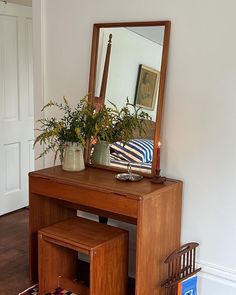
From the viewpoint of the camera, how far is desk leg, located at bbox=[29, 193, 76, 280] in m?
2.96

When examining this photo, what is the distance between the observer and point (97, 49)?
2971 mm

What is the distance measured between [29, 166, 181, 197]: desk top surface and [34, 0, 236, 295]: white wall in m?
0.21

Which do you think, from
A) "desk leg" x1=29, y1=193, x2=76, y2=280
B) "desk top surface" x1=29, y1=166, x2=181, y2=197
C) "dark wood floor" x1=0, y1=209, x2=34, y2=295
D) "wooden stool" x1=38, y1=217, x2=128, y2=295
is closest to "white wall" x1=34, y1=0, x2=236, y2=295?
"desk top surface" x1=29, y1=166, x2=181, y2=197

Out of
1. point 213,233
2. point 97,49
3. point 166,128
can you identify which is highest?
point 97,49

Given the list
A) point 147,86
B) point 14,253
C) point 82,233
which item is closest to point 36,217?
point 82,233

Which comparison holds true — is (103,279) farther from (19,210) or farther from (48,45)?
(19,210)

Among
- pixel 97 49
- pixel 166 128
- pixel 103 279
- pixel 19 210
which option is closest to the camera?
pixel 103 279

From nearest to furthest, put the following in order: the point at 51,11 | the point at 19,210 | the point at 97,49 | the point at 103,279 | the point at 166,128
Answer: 1. the point at 103,279
2. the point at 166,128
3. the point at 97,49
4. the point at 51,11
5. the point at 19,210

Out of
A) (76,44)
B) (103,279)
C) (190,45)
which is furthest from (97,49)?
(103,279)

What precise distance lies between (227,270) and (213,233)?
0.23m

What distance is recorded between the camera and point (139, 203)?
2.33 m

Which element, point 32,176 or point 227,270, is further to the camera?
point 32,176

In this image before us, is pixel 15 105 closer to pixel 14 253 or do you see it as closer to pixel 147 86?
pixel 14 253

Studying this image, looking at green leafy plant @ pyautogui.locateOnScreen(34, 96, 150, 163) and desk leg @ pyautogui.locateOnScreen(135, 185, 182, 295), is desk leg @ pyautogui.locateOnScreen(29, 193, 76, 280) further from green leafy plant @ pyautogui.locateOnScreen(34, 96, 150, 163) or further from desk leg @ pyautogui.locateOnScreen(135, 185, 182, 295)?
desk leg @ pyautogui.locateOnScreen(135, 185, 182, 295)
